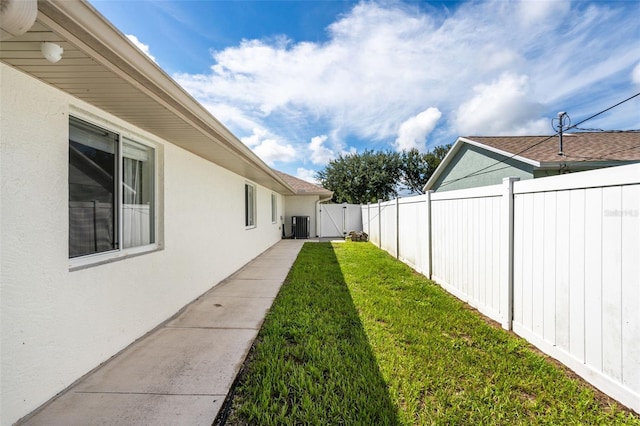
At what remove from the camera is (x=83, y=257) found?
2520mm

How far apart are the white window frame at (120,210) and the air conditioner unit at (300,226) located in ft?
38.3

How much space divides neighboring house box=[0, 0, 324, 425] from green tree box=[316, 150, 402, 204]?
23362 millimetres

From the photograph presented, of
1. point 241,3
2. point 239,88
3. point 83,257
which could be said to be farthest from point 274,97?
point 83,257

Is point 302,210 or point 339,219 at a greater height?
A: point 302,210

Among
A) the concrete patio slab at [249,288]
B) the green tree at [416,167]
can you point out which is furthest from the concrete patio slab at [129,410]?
the green tree at [416,167]

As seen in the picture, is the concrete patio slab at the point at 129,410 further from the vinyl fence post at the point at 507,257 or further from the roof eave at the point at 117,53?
the vinyl fence post at the point at 507,257

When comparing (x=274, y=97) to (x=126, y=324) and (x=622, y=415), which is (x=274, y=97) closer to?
(x=126, y=324)

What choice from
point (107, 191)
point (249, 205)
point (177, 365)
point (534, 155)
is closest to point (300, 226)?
point (249, 205)

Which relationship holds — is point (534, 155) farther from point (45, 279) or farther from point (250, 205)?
point (45, 279)

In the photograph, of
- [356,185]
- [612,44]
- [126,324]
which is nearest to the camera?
[126,324]

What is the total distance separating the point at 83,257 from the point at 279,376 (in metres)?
2.08

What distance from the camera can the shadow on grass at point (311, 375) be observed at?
1.98 m

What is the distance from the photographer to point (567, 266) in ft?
8.17

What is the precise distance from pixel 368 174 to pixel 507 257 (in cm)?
2389
